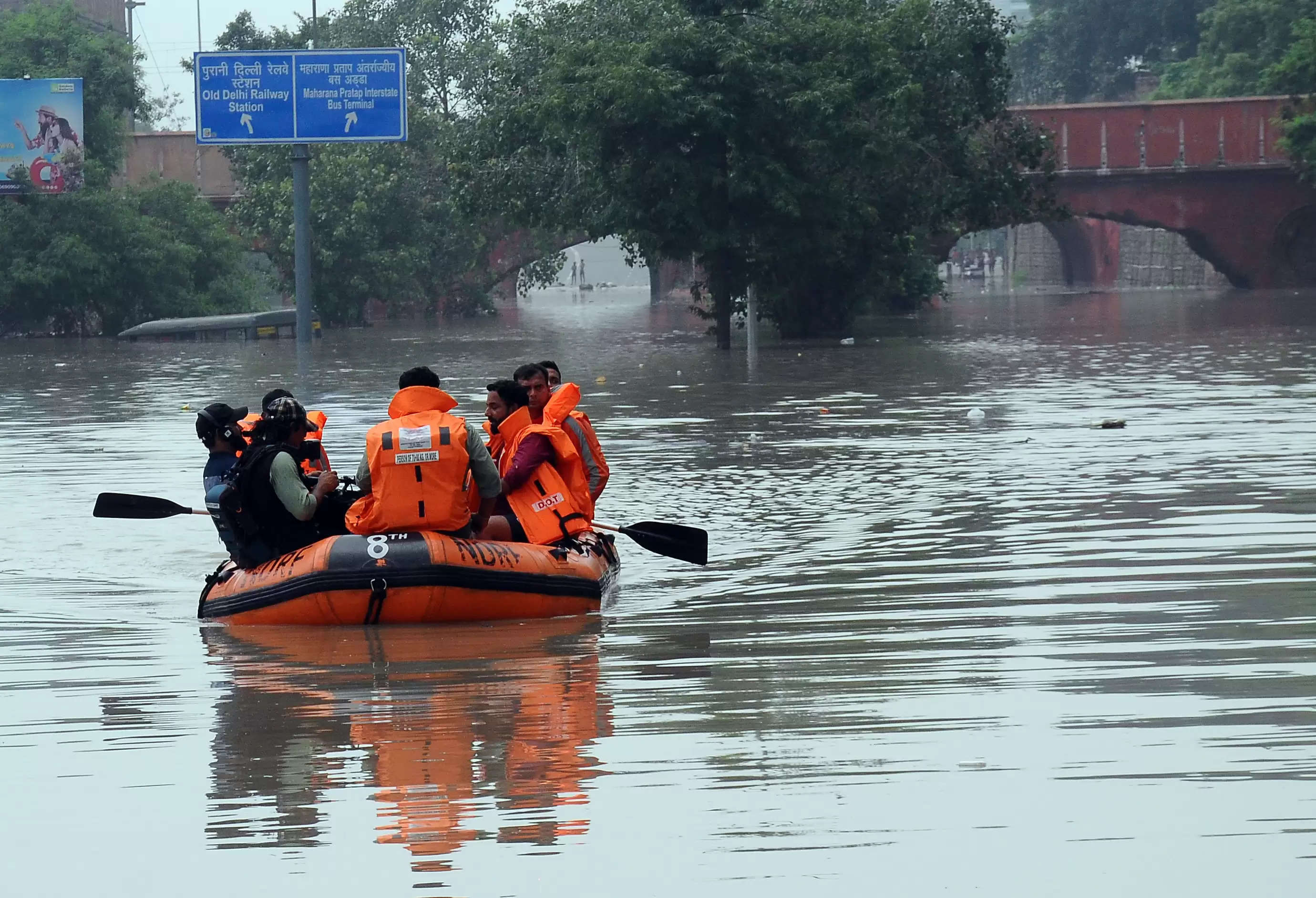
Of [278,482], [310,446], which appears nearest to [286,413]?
[278,482]

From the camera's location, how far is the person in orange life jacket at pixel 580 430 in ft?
32.9

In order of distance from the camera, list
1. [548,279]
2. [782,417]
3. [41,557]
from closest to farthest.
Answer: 1. [41,557]
2. [782,417]
3. [548,279]

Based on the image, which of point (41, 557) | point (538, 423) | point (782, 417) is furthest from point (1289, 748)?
point (782, 417)

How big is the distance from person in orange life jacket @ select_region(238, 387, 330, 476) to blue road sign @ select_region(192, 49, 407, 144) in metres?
14.4

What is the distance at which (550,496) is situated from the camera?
9734mm

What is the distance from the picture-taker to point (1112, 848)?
15.6ft

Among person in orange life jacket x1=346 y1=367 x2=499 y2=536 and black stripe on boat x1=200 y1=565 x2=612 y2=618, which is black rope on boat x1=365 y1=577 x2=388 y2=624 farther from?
person in orange life jacket x1=346 y1=367 x2=499 y2=536

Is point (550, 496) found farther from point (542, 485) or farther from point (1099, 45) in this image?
point (1099, 45)

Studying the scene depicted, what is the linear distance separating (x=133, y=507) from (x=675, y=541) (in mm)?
3026

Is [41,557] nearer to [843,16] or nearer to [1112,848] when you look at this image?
[1112,848]

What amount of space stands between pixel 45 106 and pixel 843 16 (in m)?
19.5

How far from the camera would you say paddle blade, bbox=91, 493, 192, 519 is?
35.5 feet

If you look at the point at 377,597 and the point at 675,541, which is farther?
the point at 675,541

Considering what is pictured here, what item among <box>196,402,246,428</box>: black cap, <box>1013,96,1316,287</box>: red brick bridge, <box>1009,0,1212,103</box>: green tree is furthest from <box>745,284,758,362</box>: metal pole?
<box>1009,0,1212,103</box>: green tree
